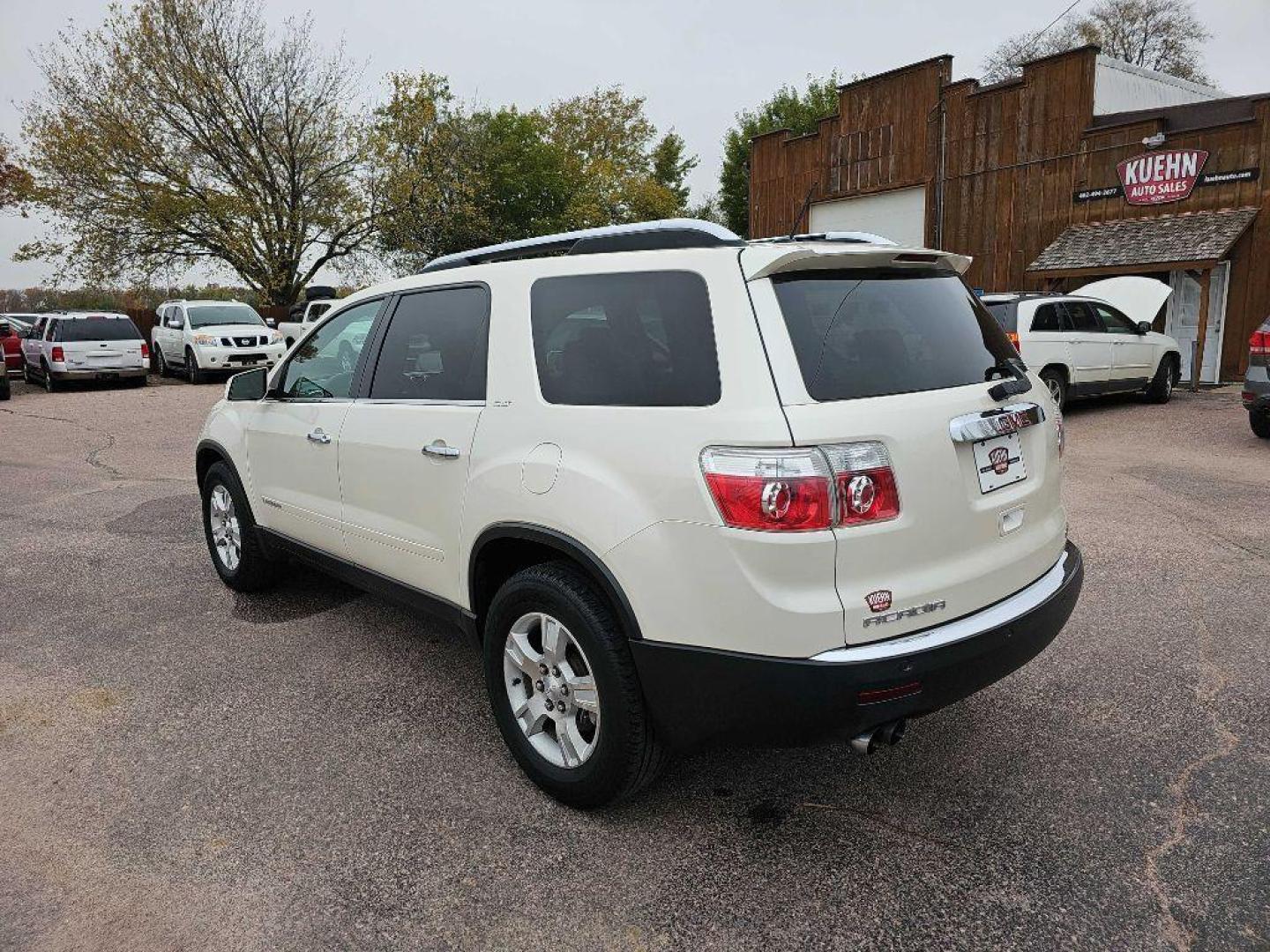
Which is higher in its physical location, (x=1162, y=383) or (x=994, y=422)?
(x=994, y=422)

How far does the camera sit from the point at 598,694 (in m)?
2.63

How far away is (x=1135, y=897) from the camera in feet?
7.88

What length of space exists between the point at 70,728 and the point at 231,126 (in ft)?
93.5

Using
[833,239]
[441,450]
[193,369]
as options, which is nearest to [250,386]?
[441,450]

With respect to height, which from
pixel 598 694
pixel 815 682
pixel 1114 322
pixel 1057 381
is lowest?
pixel 1057 381

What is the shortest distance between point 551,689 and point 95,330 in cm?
1979

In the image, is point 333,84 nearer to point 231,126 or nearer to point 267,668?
point 231,126

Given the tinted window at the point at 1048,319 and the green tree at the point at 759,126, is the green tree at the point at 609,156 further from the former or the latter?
the tinted window at the point at 1048,319

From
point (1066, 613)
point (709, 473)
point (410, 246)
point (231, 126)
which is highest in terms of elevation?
point (231, 126)

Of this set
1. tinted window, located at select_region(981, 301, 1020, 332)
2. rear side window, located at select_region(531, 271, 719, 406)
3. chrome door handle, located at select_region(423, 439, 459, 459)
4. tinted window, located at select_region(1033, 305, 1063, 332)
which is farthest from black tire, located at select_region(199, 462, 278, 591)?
tinted window, located at select_region(1033, 305, 1063, 332)

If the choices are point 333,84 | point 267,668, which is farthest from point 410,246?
point 267,668

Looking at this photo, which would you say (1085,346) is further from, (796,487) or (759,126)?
(759,126)

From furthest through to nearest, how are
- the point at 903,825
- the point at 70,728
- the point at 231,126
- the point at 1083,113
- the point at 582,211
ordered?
the point at 582,211, the point at 231,126, the point at 1083,113, the point at 70,728, the point at 903,825

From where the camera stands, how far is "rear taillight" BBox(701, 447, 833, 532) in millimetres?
2279
